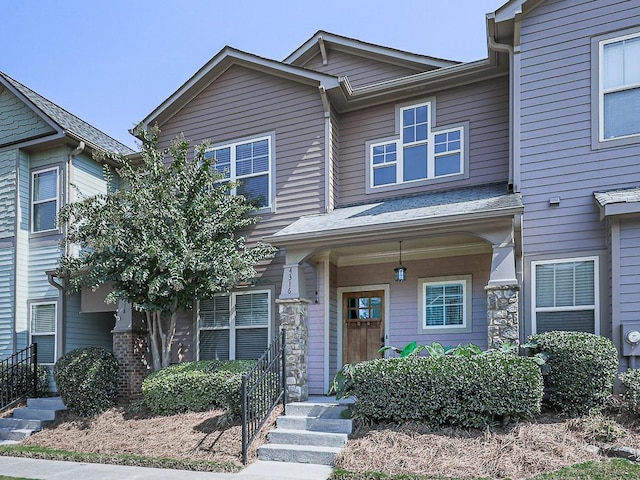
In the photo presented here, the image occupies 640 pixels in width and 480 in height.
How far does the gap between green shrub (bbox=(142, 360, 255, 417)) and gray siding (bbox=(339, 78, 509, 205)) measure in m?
4.02

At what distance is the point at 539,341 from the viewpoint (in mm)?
7508

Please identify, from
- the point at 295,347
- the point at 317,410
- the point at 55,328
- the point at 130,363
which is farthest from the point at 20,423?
the point at 317,410

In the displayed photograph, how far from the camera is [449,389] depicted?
7.04m

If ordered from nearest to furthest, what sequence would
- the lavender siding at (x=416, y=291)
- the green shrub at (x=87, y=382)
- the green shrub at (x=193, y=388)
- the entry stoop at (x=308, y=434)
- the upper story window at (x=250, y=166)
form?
1. the entry stoop at (x=308, y=434)
2. the green shrub at (x=193, y=388)
3. the lavender siding at (x=416, y=291)
4. the green shrub at (x=87, y=382)
5. the upper story window at (x=250, y=166)

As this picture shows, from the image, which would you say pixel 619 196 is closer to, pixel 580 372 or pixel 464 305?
pixel 580 372

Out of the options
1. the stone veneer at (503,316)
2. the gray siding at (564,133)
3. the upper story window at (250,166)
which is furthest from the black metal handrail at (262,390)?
the gray siding at (564,133)

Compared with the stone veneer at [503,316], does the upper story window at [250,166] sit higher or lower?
higher

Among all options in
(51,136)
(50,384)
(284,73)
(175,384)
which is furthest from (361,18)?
(50,384)

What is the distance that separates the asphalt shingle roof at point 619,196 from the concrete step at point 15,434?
10232 mm

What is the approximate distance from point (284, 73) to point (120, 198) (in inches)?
160

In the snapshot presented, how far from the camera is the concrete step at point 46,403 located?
34.7 feet

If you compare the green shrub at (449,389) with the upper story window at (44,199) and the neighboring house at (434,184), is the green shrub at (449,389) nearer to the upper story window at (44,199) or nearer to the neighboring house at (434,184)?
the neighboring house at (434,184)

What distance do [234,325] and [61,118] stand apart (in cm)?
681

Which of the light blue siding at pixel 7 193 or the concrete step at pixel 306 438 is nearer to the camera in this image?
the concrete step at pixel 306 438
